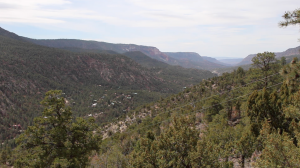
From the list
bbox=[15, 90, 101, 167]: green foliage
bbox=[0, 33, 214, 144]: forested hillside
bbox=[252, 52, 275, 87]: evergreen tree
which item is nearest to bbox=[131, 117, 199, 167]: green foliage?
bbox=[15, 90, 101, 167]: green foliage

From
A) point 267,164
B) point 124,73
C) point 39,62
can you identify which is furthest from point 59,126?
point 124,73

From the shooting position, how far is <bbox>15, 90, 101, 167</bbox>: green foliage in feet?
33.7

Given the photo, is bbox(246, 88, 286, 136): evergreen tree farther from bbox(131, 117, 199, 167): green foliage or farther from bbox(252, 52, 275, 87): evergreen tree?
bbox(252, 52, 275, 87): evergreen tree

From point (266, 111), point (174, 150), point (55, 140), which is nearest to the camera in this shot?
point (55, 140)

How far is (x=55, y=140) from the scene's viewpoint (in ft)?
35.7

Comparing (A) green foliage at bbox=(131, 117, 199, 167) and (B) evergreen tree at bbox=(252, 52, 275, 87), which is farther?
(B) evergreen tree at bbox=(252, 52, 275, 87)

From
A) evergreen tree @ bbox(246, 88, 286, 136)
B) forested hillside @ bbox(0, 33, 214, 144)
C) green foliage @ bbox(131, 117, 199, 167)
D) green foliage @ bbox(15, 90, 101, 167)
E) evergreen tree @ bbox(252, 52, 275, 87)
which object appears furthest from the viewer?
forested hillside @ bbox(0, 33, 214, 144)

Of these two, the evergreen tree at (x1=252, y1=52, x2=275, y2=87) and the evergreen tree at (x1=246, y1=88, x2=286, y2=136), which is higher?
the evergreen tree at (x1=252, y1=52, x2=275, y2=87)

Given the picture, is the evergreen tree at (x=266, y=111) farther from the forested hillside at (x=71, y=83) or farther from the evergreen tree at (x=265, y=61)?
the forested hillside at (x=71, y=83)

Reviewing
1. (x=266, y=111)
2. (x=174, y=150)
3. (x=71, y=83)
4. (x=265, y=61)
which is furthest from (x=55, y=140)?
(x=71, y=83)

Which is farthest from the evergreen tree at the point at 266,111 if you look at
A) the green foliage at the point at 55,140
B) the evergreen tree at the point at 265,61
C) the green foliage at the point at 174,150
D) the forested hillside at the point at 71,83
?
the forested hillside at the point at 71,83

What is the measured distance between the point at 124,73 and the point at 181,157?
158388 mm

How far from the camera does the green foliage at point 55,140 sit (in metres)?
10.3

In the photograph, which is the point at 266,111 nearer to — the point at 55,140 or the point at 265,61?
the point at 265,61
